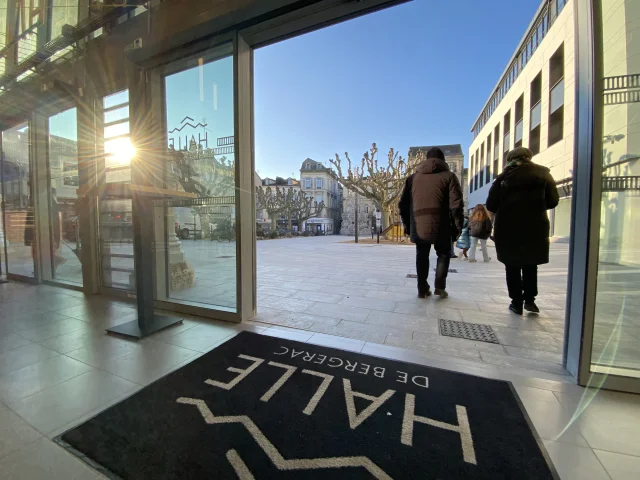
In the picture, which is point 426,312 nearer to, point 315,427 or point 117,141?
point 315,427

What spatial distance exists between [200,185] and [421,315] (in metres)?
2.76

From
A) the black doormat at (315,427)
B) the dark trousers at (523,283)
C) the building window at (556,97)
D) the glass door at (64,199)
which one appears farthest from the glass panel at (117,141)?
the building window at (556,97)

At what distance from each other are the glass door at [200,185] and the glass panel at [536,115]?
1842cm

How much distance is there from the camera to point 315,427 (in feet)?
4.31

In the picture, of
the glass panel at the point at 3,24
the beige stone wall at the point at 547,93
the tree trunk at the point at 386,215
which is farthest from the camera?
the tree trunk at the point at 386,215

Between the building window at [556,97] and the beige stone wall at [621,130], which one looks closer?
the beige stone wall at [621,130]

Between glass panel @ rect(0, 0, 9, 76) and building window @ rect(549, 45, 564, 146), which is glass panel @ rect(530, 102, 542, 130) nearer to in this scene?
building window @ rect(549, 45, 564, 146)

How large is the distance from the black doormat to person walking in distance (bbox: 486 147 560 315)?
159 centimetres

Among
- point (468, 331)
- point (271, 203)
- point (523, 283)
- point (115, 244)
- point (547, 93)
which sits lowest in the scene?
point (468, 331)

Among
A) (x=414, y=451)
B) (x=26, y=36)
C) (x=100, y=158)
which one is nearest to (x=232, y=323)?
(x=414, y=451)

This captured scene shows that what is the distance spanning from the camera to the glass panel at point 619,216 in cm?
153

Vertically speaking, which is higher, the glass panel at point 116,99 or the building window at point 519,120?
the building window at point 519,120

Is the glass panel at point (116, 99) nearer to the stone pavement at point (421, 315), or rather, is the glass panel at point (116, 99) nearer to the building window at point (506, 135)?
the stone pavement at point (421, 315)

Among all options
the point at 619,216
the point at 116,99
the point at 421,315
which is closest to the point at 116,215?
the point at 116,99
